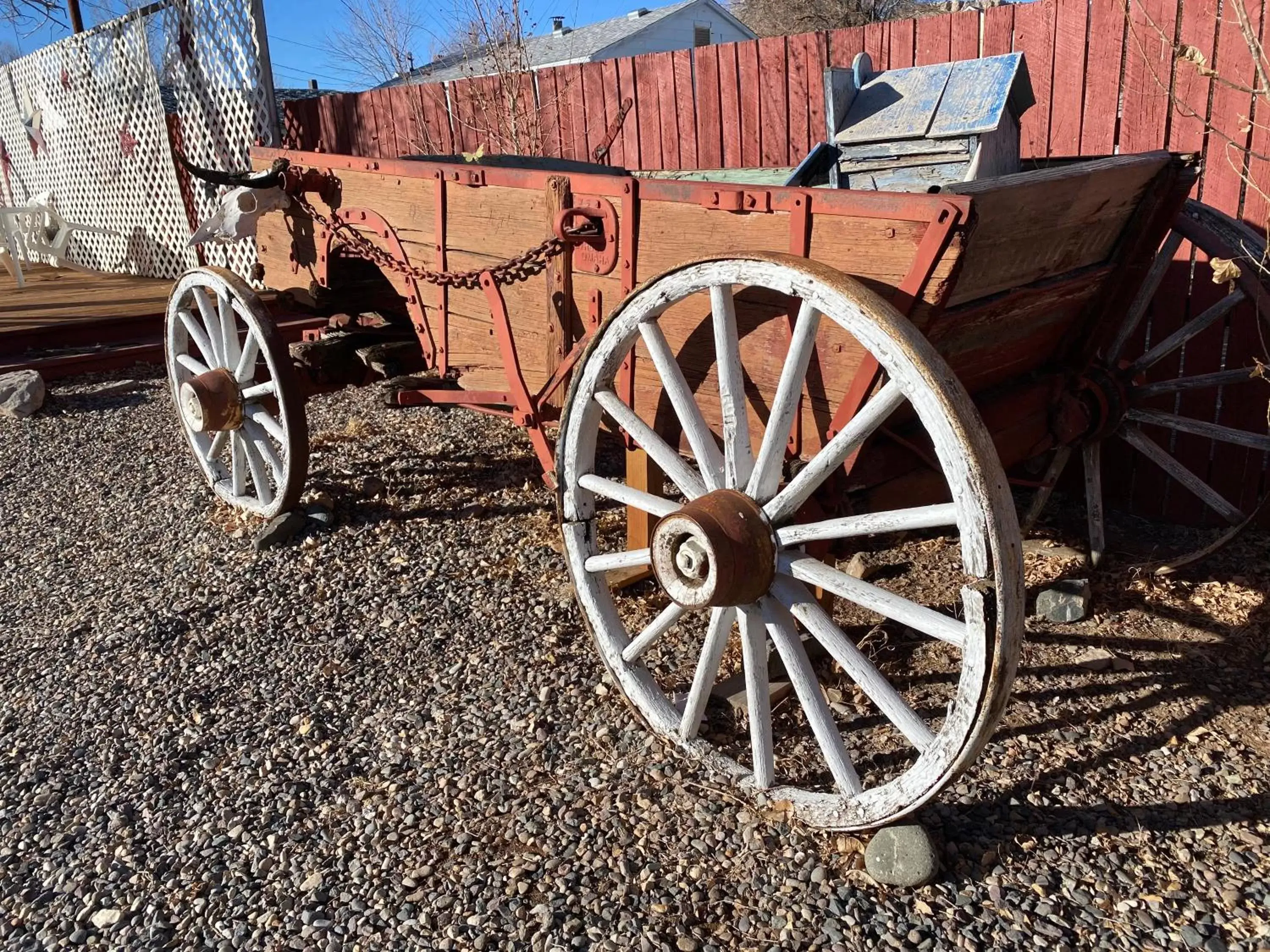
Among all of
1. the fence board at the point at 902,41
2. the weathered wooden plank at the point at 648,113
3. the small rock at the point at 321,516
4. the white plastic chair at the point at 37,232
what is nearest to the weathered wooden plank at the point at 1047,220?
the fence board at the point at 902,41

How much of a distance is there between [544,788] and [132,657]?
1684mm

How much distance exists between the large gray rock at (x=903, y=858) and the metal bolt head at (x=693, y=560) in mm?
714

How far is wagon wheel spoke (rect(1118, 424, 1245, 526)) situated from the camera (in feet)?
10.5

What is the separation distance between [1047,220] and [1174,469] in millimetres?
1442

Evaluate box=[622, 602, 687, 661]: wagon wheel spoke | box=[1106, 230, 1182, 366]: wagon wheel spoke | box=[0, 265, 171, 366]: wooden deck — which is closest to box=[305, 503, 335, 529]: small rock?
box=[622, 602, 687, 661]: wagon wheel spoke

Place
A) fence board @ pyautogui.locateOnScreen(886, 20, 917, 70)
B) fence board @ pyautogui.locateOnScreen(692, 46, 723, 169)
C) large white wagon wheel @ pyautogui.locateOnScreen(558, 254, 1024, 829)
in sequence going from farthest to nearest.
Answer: fence board @ pyautogui.locateOnScreen(692, 46, 723, 169) → fence board @ pyautogui.locateOnScreen(886, 20, 917, 70) → large white wagon wheel @ pyautogui.locateOnScreen(558, 254, 1024, 829)

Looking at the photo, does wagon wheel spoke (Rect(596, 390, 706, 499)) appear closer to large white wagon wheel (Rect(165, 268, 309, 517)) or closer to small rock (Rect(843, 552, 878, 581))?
small rock (Rect(843, 552, 878, 581))

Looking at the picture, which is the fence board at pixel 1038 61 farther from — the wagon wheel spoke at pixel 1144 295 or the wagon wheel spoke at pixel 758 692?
the wagon wheel spoke at pixel 758 692

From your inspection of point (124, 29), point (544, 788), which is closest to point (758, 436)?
point (544, 788)

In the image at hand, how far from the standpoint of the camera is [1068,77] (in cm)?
402

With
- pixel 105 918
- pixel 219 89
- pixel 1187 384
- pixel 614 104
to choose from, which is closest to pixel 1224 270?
pixel 1187 384

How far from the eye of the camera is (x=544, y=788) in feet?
8.26

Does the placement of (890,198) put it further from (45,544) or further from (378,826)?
(45,544)

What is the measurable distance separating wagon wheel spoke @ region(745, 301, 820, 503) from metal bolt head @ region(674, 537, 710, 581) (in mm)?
189
